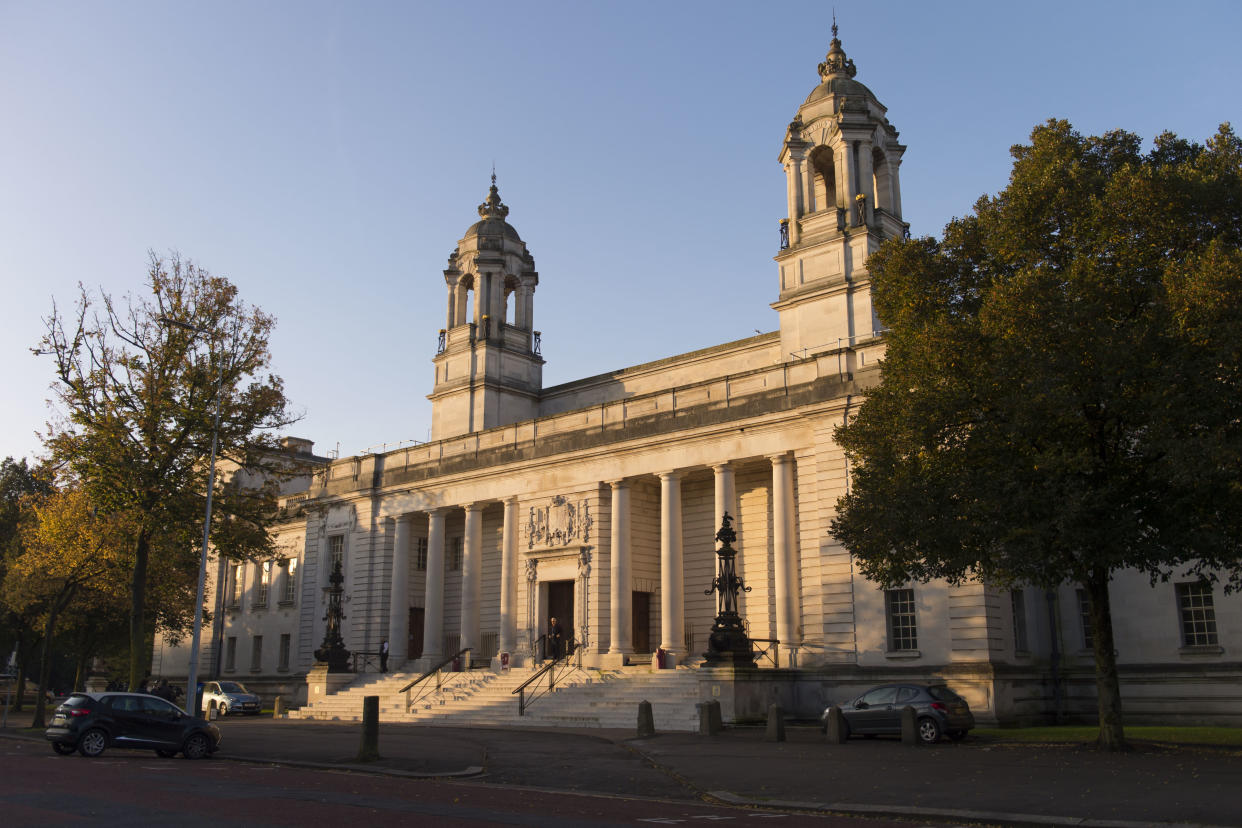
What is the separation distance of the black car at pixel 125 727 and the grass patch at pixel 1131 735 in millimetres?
18079

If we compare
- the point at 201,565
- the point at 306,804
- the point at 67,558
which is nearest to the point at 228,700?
the point at 67,558

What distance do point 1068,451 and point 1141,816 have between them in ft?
26.4

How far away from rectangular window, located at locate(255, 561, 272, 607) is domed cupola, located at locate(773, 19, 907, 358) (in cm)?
3137

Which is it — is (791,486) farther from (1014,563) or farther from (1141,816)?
(1141,816)

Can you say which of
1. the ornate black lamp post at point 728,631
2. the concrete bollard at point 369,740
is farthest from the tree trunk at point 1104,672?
the concrete bollard at point 369,740

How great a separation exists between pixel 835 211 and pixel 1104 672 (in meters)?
22.8

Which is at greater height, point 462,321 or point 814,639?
point 462,321

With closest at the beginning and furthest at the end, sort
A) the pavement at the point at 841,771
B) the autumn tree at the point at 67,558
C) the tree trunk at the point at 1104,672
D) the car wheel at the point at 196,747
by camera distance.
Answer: the pavement at the point at 841,771
the tree trunk at the point at 1104,672
the car wheel at the point at 196,747
the autumn tree at the point at 67,558

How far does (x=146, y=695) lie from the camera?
22328mm

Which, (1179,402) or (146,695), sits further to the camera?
(146,695)

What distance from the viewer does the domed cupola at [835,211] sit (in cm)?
3719

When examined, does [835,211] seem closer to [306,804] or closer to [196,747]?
[196,747]

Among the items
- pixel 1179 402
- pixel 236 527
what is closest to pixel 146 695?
pixel 236 527

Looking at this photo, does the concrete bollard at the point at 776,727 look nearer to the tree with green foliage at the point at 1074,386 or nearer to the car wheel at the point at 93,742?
the tree with green foliage at the point at 1074,386
